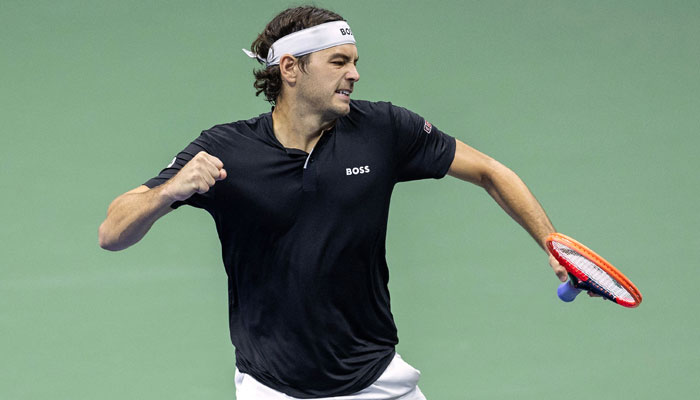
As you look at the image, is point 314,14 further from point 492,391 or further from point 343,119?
point 492,391

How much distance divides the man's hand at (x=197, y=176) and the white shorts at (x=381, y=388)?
0.82 meters

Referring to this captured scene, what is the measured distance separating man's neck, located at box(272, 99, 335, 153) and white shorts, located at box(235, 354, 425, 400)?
820mm

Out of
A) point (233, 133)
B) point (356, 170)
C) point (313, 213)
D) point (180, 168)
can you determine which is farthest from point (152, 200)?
point (356, 170)

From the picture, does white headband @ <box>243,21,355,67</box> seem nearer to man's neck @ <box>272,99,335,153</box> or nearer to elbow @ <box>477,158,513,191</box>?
man's neck @ <box>272,99,335,153</box>

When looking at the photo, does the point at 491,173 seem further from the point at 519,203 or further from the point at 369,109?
the point at 369,109

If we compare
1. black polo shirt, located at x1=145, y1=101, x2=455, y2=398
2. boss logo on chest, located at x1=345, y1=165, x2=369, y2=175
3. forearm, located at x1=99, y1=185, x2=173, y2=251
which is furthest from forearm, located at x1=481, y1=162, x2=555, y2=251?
forearm, located at x1=99, y1=185, x2=173, y2=251

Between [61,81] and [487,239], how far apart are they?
9.26 ft

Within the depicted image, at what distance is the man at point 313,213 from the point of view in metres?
4.13

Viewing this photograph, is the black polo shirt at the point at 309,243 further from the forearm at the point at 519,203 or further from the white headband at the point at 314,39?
the forearm at the point at 519,203

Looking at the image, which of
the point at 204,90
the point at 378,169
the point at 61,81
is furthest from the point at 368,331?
the point at 61,81

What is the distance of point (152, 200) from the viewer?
12.8 feet

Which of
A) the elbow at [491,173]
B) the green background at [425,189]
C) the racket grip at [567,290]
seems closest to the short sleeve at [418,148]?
the elbow at [491,173]

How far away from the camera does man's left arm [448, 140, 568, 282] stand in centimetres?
434

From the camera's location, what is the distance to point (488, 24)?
792cm
